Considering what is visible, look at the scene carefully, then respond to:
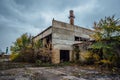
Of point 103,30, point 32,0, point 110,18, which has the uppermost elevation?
point 32,0

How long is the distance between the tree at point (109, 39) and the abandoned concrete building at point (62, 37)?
5923mm

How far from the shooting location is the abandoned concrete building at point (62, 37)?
630 inches

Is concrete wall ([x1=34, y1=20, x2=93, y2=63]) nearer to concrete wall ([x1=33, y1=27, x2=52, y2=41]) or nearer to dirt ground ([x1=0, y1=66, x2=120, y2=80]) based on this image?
concrete wall ([x1=33, y1=27, x2=52, y2=41])

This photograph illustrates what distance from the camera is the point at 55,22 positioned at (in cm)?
1628

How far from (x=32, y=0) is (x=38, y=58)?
7.60 meters

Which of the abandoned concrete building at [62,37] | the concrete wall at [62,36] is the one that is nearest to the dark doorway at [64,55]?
the abandoned concrete building at [62,37]

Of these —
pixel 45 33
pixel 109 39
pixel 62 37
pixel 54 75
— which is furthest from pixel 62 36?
pixel 54 75

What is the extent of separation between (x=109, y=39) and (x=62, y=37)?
23.5 ft

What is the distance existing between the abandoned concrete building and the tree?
5923 millimetres

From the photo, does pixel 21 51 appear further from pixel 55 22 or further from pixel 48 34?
pixel 55 22

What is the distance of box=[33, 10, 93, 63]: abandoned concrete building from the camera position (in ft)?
52.5

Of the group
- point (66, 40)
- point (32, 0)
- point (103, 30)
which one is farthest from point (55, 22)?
point (103, 30)

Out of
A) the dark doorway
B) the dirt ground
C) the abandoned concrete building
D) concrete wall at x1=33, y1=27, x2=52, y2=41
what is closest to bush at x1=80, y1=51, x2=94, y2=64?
the abandoned concrete building

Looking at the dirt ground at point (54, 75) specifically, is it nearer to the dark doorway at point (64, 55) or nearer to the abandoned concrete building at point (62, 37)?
the abandoned concrete building at point (62, 37)
